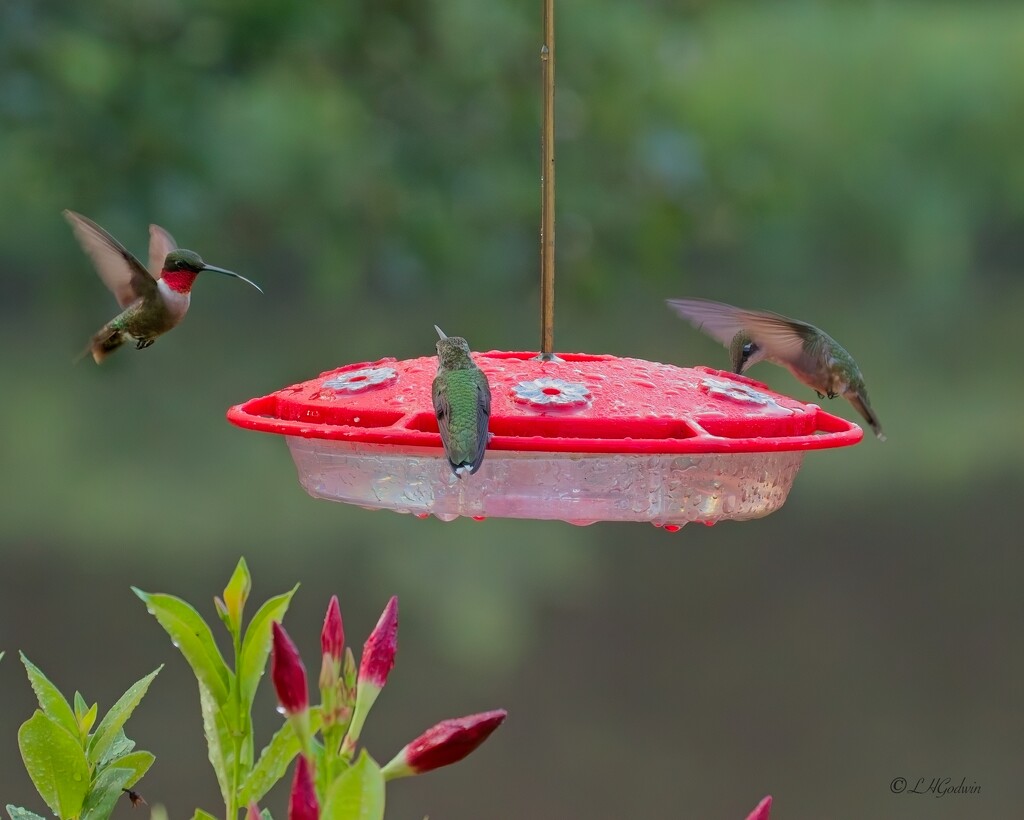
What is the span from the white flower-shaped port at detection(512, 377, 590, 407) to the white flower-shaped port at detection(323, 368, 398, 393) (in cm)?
16

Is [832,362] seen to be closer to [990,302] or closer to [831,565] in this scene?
[990,302]

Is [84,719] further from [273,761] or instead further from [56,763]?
[273,761]

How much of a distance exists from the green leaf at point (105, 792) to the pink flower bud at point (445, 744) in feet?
1.25

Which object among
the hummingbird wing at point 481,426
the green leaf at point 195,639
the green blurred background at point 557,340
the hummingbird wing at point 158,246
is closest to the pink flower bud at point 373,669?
the green leaf at point 195,639

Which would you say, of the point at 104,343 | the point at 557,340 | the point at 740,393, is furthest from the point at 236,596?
the point at 557,340

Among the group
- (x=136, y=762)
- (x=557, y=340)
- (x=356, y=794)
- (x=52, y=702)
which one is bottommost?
(x=557, y=340)

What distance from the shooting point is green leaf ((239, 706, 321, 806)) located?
3.51 ft

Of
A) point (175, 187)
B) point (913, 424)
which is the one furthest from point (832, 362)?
point (913, 424)

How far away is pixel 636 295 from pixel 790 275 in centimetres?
63

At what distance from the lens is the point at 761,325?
2047 millimetres

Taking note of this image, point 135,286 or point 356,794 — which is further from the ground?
point 135,286

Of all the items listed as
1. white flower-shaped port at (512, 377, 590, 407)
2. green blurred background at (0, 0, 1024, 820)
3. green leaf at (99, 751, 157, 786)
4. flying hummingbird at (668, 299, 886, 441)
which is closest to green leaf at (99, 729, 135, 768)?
green leaf at (99, 751, 157, 786)

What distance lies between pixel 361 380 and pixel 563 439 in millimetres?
301

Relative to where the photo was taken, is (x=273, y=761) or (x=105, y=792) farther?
(x=105, y=792)
